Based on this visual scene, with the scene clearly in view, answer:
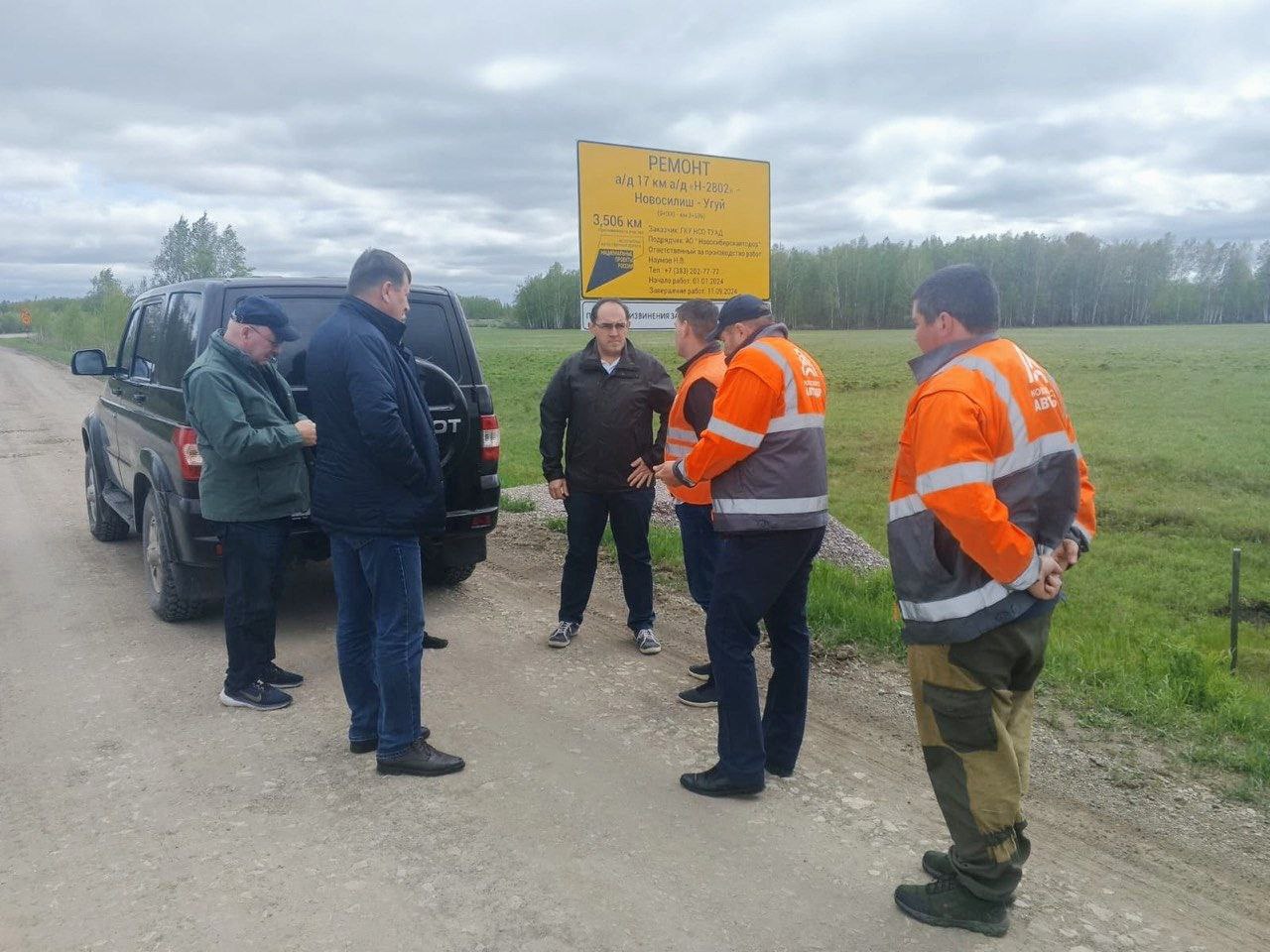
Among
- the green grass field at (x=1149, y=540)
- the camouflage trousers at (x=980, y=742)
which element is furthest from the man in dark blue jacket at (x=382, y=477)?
the green grass field at (x=1149, y=540)

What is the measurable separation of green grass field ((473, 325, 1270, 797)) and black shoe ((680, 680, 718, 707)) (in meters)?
1.14

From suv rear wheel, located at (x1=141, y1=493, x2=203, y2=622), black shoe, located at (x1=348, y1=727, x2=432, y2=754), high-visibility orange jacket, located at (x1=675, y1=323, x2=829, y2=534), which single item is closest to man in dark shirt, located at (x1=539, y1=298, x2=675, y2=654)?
black shoe, located at (x1=348, y1=727, x2=432, y2=754)

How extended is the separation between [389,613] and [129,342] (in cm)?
458

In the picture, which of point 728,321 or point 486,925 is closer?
point 486,925

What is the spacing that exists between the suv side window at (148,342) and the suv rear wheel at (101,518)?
167 centimetres

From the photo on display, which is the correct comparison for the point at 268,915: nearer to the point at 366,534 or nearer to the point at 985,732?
the point at 366,534

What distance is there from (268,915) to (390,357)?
6.47ft

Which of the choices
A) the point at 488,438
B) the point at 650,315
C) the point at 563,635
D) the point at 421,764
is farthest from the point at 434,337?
the point at 650,315

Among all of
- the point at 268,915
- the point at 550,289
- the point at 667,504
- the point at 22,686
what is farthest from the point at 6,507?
the point at 550,289

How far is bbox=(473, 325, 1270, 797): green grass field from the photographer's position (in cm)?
455

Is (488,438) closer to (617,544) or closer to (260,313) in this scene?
(617,544)

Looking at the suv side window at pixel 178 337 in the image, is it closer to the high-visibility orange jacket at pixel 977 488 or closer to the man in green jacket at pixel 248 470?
the man in green jacket at pixel 248 470

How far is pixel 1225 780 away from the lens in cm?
378

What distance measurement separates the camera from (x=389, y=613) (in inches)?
150
